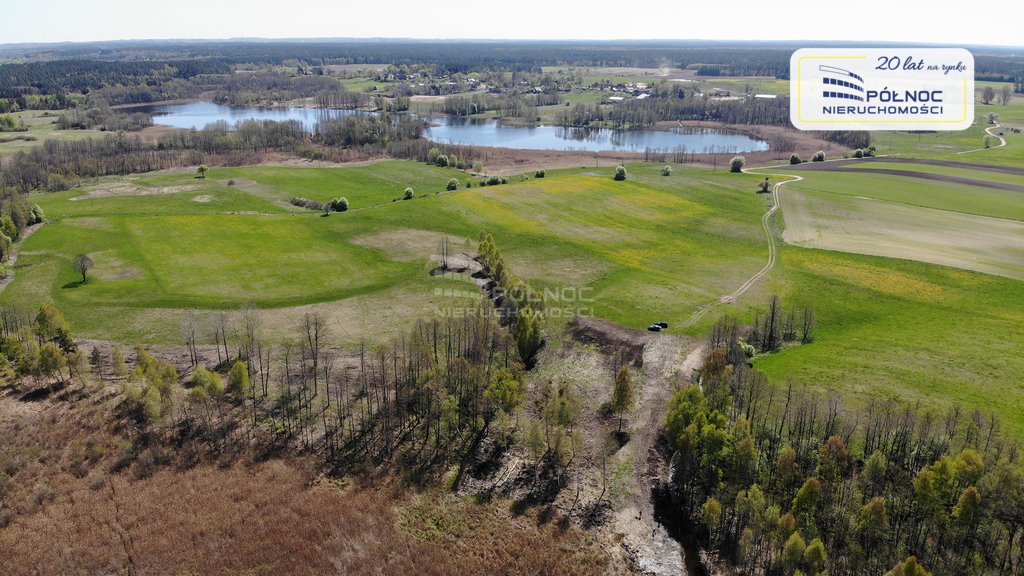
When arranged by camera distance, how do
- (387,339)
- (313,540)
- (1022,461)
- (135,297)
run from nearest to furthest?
1. (313,540)
2. (1022,461)
3. (387,339)
4. (135,297)

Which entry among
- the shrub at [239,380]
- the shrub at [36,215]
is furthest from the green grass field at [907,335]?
the shrub at [36,215]

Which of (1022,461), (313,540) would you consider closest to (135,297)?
(313,540)

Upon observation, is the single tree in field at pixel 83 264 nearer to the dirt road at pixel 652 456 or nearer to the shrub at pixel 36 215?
the shrub at pixel 36 215

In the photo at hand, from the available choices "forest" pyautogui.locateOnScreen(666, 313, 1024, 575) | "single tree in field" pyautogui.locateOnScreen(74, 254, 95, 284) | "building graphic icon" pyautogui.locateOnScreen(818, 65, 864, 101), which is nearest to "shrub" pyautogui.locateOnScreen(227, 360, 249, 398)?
"forest" pyautogui.locateOnScreen(666, 313, 1024, 575)

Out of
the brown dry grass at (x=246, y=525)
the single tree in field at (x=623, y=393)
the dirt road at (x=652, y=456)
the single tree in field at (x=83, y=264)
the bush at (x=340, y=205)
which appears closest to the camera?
the brown dry grass at (x=246, y=525)

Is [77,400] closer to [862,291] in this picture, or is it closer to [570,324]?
[570,324]

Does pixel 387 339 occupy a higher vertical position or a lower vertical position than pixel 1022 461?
higher

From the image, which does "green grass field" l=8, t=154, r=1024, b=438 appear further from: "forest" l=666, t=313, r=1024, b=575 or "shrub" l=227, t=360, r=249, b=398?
"shrub" l=227, t=360, r=249, b=398
